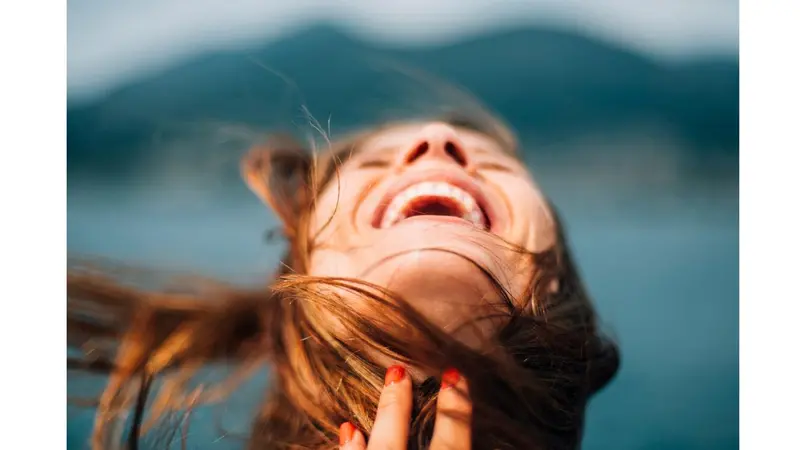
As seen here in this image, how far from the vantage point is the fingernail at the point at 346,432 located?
121 cm

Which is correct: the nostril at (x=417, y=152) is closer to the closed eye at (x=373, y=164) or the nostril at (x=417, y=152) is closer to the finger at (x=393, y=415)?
the closed eye at (x=373, y=164)

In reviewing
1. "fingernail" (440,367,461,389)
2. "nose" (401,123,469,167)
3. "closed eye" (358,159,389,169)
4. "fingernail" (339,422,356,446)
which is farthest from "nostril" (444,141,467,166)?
"fingernail" (339,422,356,446)

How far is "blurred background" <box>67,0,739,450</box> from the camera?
1271mm

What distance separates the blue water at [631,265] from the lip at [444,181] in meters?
0.14

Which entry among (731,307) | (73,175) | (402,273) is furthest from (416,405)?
(73,175)

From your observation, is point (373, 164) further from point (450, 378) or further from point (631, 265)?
point (631, 265)

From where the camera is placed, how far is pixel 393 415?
117cm

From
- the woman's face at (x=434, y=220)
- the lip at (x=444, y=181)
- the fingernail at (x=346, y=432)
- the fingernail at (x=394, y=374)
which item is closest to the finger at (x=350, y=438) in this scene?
the fingernail at (x=346, y=432)

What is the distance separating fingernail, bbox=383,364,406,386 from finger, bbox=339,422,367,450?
0.33 ft

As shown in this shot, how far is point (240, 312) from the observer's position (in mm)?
1280

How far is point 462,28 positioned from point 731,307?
0.71m

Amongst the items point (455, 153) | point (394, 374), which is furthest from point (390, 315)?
point (455, 153)

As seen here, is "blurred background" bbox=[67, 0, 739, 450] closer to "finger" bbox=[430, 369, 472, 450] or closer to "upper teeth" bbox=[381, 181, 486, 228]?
"upper teeth" bbox=[381, 181, 486, 228]

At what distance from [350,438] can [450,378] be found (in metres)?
0.20
